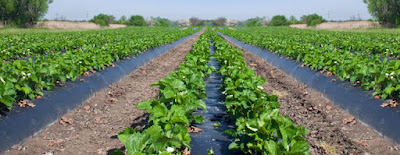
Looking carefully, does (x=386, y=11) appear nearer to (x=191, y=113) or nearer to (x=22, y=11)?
(x=191, y=113)

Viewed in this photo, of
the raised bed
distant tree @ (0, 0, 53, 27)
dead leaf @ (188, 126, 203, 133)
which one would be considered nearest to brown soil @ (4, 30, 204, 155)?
dead leaf @ (188, 126, 203, 133)

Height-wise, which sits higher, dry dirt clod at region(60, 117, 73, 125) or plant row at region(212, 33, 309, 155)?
plant row at region(212, 33, 309, 155)

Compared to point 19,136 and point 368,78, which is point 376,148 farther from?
point 19,136

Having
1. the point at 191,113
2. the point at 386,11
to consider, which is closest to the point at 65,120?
the point at 191,113

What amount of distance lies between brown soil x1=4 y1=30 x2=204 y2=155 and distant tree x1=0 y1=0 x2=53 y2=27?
149ft

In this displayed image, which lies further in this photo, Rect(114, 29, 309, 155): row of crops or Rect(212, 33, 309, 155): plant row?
Rect(212, 33, 309, 155): plant row

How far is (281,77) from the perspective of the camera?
30.8ft

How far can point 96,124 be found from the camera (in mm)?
5191

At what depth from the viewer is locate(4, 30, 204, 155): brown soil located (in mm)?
4172

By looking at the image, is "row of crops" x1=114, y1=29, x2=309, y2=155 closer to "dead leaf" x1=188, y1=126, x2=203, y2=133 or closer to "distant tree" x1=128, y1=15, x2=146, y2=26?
"dead leaf" x1=188, y1=126, x2=203, y2=133

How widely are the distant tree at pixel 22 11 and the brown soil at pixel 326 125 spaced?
47.9 m

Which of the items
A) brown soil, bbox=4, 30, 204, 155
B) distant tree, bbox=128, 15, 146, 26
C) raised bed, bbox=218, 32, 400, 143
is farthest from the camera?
distant tree, bbox=128, 15, 146, 26

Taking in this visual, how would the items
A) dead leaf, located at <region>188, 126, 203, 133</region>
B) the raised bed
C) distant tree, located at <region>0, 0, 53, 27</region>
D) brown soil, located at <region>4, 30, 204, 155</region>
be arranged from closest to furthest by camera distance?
dead leaf, located at <region>188, 126, 203, 133</region>
brown soil, located at <region>4, 30, 204, 155</region>
the raised bed
distant tree, located at <region>0, 0, 53, 27</region>

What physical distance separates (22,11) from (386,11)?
55.8m
